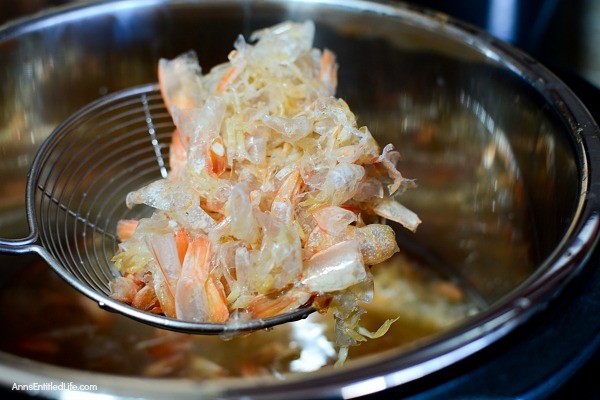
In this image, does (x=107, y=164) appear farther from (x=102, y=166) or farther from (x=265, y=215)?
(x=265, y=215)

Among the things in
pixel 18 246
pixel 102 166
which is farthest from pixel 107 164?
pixel 18 246

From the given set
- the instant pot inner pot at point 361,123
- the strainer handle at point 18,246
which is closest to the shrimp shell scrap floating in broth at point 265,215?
the strainer handle at point 18,246

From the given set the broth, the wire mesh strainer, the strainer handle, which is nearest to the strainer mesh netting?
the wire mesh strainer

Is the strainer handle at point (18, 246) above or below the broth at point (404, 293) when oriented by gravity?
above

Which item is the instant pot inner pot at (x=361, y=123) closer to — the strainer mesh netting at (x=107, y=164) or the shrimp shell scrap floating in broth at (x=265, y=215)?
the strainer mesh netting at (x=107, y=164)

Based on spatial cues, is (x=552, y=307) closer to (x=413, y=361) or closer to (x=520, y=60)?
(x=413, y=361)

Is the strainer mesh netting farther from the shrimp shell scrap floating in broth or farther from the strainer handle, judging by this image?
the strainer handle
